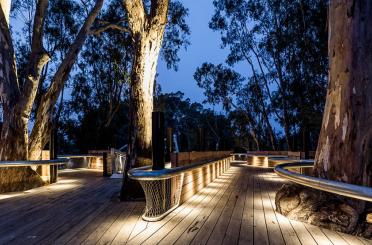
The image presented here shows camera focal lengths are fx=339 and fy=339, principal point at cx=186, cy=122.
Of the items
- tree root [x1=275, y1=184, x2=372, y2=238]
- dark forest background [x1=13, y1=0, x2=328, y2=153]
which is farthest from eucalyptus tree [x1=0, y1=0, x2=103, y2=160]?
dark forest background [x1=13, y1=0, x2=328, y2=153]

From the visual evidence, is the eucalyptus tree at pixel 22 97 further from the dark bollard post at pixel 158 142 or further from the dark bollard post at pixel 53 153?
the dark bollard post at pixel 158 142

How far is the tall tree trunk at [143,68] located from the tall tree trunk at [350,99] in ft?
9.34

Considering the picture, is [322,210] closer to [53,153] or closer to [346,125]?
[346,125]

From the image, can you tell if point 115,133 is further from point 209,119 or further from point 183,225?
point 183,225

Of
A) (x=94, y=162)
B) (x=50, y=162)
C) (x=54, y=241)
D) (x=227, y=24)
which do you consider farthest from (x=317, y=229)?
(x=227, y=24)

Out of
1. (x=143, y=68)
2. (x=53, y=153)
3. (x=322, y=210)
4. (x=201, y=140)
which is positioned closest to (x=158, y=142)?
(x=322, y=210)

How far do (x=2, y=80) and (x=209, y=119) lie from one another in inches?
1027

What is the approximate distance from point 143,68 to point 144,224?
→ 2918 millimetres

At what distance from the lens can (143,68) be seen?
5797 millimetres

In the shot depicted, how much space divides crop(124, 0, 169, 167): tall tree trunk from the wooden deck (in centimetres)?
105

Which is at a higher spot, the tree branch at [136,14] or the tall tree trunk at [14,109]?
the tree branch at [136,14]

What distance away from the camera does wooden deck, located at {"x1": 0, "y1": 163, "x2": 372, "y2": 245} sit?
3.16 meters

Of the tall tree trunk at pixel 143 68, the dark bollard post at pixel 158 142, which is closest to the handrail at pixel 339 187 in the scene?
the dark bollard post at pixel 158 142

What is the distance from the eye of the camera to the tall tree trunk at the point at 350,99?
12.5 feet
